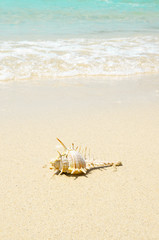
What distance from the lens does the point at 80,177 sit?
2.11m

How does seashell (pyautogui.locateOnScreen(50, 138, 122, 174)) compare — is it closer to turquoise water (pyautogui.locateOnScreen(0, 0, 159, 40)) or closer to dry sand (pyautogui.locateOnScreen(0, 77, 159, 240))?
dry sand (pyautogui.locateOnScreen(0, 77, 159, 240))

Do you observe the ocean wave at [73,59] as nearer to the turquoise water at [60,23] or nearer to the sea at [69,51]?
the sea at [69,51]

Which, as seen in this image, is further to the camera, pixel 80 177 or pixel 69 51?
pixel 69 51

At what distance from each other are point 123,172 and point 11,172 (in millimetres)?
883

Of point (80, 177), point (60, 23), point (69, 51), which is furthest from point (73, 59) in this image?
point (60, 23)

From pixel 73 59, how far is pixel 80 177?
423cm

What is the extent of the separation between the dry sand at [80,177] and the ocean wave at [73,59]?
1.21m

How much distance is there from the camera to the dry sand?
1.69m

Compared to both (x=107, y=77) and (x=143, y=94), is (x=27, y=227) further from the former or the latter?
(x=107, y=77)

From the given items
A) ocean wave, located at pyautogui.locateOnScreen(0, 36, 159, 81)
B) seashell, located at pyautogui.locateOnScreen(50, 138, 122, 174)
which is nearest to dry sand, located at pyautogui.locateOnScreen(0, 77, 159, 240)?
seashell, located at pyautogui.locateOnScreen(50, 138, 122, 174)

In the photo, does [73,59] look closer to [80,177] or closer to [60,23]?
[80,177]

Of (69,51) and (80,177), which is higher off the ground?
(69,51)

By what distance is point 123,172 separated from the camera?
2186 millimetres

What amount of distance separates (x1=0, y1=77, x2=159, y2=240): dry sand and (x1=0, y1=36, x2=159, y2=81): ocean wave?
121 cm
